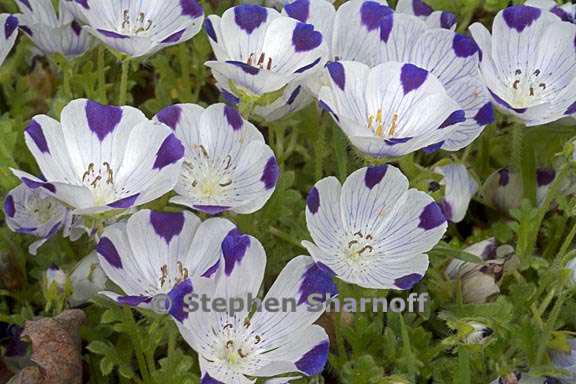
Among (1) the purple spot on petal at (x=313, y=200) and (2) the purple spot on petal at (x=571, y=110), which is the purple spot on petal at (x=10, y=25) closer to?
(1) the purple spot on petal at (x=313, y=200)

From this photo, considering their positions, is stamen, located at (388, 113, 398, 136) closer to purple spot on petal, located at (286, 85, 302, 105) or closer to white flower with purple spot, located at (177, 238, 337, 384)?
purple spot on petal, located at (286, 85, 302, 105)

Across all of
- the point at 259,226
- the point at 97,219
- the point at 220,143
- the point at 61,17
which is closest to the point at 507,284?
the point at 259,226

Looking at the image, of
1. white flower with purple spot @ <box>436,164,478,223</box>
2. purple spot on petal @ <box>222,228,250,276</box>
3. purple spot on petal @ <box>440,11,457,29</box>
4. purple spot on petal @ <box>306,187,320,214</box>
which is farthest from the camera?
purple spot on petal @ <box>440,11,457,29</box>

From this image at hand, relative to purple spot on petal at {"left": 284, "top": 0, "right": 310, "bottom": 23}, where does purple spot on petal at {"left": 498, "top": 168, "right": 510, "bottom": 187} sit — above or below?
below

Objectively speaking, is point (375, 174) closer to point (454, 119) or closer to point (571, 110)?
point (454, 119)

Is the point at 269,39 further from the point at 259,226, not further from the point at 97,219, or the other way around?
the point at 97,219

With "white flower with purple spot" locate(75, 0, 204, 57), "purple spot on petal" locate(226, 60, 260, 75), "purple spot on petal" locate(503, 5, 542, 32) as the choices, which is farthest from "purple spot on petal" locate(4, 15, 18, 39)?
"purple spot on petal" locate(503, 5, 542, 32)

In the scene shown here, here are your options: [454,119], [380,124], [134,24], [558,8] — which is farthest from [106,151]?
[558,8]
